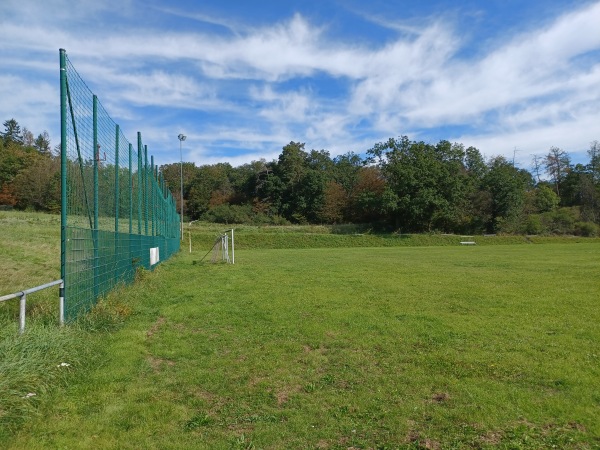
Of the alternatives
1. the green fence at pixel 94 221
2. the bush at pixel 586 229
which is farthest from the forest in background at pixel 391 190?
the green fence at pixel 94 221

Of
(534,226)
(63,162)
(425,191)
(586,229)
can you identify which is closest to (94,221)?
(63,162)

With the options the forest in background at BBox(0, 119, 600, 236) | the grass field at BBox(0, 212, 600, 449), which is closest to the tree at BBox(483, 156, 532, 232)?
the forest in background at BBox(0, 119, 600, 236)

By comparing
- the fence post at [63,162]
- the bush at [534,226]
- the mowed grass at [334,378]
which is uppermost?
the fence post at [63,162]

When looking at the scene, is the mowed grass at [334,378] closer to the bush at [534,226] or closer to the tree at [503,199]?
the bush at [534,226]

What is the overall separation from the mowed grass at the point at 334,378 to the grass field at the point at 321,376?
0.06 ft

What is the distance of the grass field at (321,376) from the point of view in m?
3.92

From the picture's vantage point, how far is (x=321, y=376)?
5547 millimetres

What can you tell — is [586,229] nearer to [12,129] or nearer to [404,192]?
[404,192]

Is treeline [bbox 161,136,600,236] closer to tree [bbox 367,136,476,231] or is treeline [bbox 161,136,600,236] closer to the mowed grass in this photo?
tree [bbox 367,136,476,231]

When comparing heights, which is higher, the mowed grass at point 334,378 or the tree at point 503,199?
the tree at point 503,199

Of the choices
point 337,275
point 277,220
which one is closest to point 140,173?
point 337,275

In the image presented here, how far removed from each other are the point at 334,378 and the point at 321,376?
0.58 ft

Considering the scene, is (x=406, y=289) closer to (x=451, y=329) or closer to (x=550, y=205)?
(x=451, y=329)

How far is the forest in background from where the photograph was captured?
6372 cm
